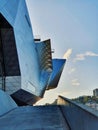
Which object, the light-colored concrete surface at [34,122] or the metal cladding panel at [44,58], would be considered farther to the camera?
the metal cladding panel at [44,58]

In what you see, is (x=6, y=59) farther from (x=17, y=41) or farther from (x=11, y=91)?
(x=11, y=91)

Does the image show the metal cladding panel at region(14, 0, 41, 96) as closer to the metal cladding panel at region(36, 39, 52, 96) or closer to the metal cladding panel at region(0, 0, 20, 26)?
the metal cladding panel at region(0, 0, 20, 26)

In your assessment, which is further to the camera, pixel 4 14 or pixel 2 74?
pixel 2 74

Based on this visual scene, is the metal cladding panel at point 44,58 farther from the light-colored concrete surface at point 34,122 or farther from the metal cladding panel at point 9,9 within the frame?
the light-colored concrete surface at point 34,122

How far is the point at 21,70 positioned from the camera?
1314 inches

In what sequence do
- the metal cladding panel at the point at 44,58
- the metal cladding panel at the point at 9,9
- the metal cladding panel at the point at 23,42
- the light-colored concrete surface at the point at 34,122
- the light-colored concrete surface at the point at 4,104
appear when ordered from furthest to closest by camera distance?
the metal cladding panel at the point at 44,58 < the metal cladding panel at the point at 23,42 < the metal cladding panel at the point at 9,9 < the light-colored concrete surface at the point at 4,104 < the light-colored concrete surface at the point at 34,122

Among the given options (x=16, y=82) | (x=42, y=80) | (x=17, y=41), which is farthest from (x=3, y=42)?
(x=42, y=80)

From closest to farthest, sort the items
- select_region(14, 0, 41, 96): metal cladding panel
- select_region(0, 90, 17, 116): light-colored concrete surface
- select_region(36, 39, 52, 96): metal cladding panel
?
select_region(0, 90, 17, 116): light-colored concrete surface < select_region(14, 0, 41, 96): metal cladding panel < select_region(36, 39, 52, 96): metal cladding panel

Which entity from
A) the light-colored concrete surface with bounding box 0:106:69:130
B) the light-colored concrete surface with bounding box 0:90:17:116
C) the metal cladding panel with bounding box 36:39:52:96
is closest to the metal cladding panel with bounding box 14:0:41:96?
the light-colored concrete surface with bounding box 0:90:17:116

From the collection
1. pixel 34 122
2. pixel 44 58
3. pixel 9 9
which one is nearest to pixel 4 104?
pixel 34 122

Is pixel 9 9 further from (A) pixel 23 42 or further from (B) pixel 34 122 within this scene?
(B) pixel 34 122

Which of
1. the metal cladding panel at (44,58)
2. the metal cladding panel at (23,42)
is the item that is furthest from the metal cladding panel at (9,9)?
the metal cladding panel at (44,58)

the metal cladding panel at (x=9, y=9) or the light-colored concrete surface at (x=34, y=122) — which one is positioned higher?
the metal cladding panel at (x=9, y=9)

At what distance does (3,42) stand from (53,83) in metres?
57.2
